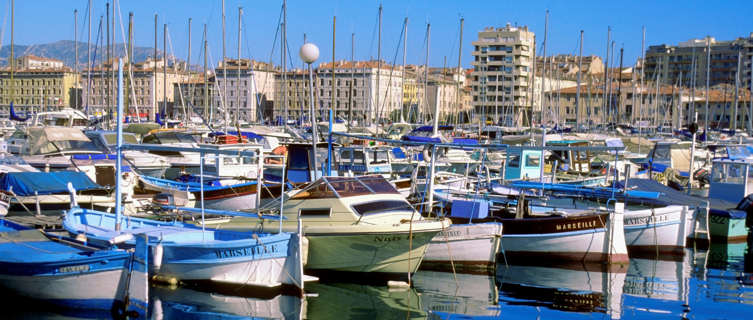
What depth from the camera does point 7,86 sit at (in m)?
145

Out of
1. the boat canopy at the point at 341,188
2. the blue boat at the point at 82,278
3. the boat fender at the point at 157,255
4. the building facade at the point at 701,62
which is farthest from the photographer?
the building facade at the point at 701,62

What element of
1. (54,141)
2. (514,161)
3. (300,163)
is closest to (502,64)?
(514,161)

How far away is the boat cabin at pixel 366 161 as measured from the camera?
2862 cm

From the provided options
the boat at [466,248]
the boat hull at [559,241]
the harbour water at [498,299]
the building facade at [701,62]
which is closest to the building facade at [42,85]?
the building facade at [701,62]

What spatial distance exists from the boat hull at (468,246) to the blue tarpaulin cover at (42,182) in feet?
33.1

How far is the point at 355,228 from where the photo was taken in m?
17.2

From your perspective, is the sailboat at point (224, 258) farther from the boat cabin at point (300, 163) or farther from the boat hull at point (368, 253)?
the boat cabin at point (300, 163)

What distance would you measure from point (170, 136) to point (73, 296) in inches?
1031

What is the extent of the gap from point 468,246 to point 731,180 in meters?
12.5

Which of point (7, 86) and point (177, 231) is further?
point (7, 86)

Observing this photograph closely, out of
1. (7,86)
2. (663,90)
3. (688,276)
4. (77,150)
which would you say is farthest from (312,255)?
(7,86)

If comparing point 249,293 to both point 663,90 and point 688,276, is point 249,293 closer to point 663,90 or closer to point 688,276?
point 688,276

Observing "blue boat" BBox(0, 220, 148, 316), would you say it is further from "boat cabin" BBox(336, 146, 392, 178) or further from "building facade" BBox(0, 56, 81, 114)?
"building facade" BBox(0, 56, 81, 114)

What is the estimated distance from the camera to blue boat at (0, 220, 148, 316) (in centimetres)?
1440
